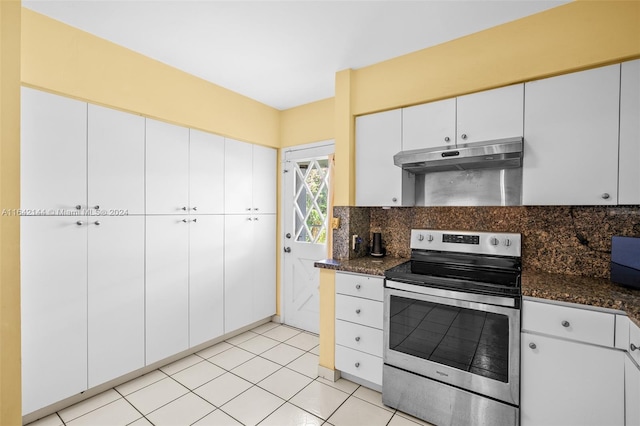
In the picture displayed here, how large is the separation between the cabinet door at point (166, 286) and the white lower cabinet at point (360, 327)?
4.89 feet

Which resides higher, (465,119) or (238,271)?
(465,119)

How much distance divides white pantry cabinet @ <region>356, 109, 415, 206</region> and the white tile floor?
61.0 inches

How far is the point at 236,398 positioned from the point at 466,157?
2.43m

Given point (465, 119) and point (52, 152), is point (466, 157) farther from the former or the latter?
point (52, 152)

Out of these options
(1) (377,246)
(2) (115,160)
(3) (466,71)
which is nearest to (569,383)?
(1) (377,246)

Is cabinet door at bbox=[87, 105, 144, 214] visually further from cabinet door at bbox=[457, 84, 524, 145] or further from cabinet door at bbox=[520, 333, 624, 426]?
cabinet door at bbox=[520, 333, 624, 426]

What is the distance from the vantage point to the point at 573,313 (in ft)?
5.12

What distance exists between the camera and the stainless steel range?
1.74 meters

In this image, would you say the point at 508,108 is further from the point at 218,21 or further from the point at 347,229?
the point at 218,21

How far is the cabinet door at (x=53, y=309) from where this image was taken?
1.91 metres

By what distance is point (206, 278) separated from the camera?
301 centimetres

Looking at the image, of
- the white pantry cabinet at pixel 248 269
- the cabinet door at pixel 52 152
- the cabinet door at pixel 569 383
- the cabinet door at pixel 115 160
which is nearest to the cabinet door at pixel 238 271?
the white pantry cabinet at pixel 248 269

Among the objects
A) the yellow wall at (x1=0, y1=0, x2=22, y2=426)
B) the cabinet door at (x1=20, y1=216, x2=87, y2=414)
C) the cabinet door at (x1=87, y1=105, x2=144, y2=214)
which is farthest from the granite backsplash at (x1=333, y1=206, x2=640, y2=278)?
the yellow wall at (x1=0, y1=0, x2=22, y2=426)

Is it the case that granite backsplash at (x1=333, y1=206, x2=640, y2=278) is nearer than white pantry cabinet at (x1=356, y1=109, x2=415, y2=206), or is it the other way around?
granite backsplash at (x1=333, y1=206, x2=640, y2=278)
